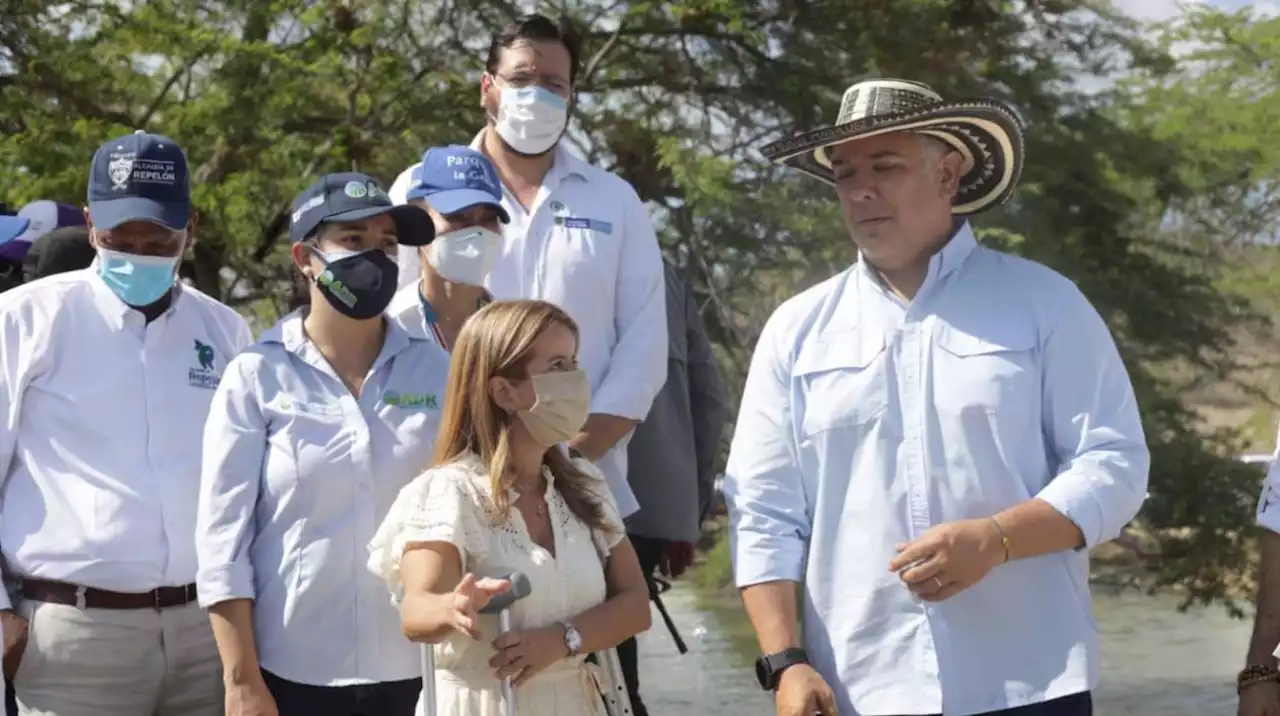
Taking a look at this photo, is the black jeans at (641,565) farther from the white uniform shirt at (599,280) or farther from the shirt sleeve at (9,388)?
the shirt sleeve at (9,388)

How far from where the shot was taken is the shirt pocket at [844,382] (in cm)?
343

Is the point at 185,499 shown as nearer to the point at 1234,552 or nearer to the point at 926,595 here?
the point at 926,595

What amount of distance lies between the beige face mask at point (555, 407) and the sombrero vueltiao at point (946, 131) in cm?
65

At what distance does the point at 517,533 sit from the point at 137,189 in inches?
55.6

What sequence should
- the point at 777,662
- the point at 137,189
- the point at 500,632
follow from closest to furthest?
the point at 500,632 < the point at 777,662 < the point at 137,189

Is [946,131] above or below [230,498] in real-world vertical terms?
above

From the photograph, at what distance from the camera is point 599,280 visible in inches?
181

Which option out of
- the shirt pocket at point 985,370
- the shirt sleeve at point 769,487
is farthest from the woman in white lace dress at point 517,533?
the shirt pocket at point 985,370

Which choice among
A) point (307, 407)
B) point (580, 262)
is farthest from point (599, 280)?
point (307, 407)

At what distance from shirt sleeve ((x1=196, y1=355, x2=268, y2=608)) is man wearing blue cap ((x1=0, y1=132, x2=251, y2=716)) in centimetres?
24

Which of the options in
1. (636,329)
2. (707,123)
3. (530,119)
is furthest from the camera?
(707,123)

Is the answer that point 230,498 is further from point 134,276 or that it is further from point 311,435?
point 134,276

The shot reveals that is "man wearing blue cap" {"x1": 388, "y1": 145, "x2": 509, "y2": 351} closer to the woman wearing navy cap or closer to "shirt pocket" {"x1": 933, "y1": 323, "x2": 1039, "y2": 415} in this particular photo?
the woman wearing navy cap

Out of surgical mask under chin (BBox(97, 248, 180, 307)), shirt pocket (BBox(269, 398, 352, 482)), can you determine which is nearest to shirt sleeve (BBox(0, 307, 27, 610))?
surgical mask under chin (BBox(97, 248, 180, 307))
